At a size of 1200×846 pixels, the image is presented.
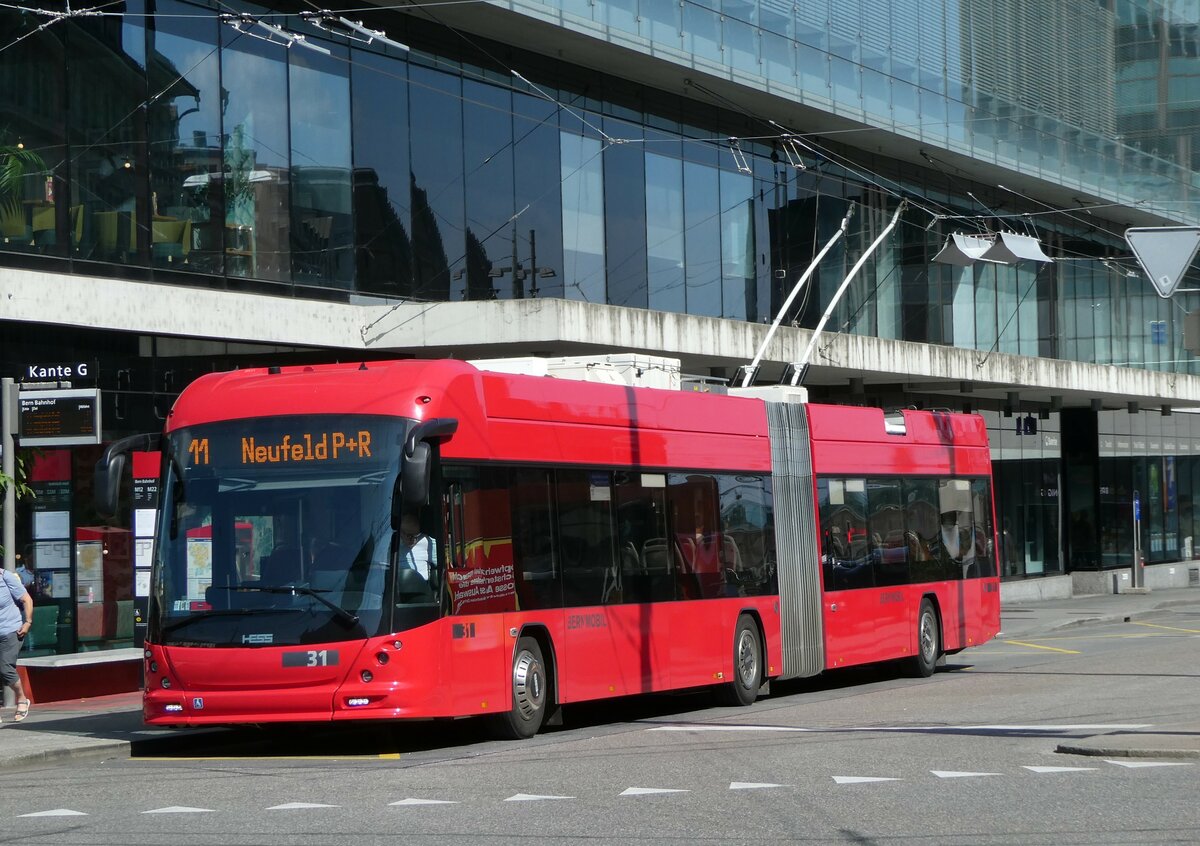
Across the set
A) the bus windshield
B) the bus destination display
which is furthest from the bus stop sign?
the bus destination display

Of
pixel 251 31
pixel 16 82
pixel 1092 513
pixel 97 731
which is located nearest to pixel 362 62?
pixel 251 31

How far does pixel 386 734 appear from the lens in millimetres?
15961

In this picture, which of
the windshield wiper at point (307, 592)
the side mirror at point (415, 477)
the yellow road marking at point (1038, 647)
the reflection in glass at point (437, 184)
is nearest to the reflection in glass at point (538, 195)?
the reflection in glass at point (437, 184)

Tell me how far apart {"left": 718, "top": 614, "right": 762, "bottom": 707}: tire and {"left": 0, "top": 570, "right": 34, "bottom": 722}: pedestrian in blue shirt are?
6.83m

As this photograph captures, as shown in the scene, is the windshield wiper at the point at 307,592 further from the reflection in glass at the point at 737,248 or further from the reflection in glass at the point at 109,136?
the reflection in glass at the point at 737,248

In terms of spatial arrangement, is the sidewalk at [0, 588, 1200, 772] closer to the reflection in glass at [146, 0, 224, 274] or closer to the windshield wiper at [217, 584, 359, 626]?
the windshield wiper at [217, 584, 359, 626]

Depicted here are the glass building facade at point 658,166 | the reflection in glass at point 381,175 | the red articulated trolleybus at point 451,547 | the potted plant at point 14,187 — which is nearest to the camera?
the red articulated trolleybus at point 451,547

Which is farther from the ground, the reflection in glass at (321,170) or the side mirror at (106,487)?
the reflection in glass at (321,170)

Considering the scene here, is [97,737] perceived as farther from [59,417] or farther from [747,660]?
[747,660]

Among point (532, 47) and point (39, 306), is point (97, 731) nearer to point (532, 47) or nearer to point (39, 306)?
point (39, 306)

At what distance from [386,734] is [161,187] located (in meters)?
9.28

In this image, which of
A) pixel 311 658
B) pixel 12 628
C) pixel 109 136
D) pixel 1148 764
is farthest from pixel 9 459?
pixel 1148 764

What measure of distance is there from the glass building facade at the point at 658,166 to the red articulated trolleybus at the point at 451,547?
781 cm

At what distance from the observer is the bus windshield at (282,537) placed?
44.0ft
